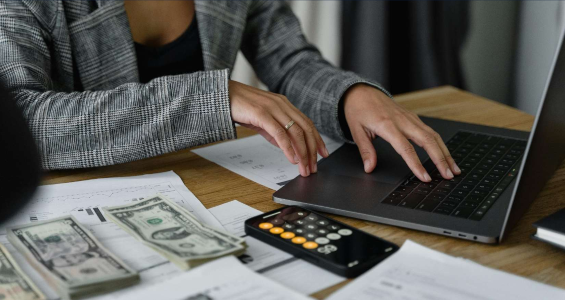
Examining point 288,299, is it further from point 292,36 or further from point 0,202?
point 292,36

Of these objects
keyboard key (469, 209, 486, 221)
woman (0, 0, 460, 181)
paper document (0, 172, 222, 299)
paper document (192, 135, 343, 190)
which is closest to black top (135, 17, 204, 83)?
woman (0, 0, 460, 181)

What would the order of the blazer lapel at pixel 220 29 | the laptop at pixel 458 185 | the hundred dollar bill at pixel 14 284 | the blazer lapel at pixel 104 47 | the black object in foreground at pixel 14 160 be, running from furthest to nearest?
the blazer lapel at pixel 220 29
the blazer lapel at pixel 104 47
the laptop at pixel 458 185
the hundred dollar bill at pixel 14 284
the black object in foreground at pixel 14 160

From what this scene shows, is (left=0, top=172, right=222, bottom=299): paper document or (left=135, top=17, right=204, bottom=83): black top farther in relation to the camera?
(left=135, top=17, right=204, bottom=83): black top

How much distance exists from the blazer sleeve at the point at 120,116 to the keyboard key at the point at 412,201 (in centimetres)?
30

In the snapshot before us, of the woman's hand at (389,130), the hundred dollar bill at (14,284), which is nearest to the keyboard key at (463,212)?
the woman's hand at (389,130)

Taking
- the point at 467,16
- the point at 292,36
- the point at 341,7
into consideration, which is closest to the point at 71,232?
the point at 292,36

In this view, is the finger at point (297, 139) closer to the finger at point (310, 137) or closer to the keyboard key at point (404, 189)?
the finger at point (310, 137)

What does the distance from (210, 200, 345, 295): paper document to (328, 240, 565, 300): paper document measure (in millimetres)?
29

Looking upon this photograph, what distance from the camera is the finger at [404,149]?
79 centimetres

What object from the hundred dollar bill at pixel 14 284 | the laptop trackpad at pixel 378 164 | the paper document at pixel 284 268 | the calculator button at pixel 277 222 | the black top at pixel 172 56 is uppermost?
the black top at pixel 172 56

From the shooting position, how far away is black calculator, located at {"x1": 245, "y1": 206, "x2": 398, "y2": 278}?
1.91ft

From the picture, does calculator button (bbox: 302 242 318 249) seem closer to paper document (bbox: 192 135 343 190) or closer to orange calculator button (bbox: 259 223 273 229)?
orange calculator button (bbox: 259 223 273 229)

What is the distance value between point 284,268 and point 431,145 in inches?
13.7

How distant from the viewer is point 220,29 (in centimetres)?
119
